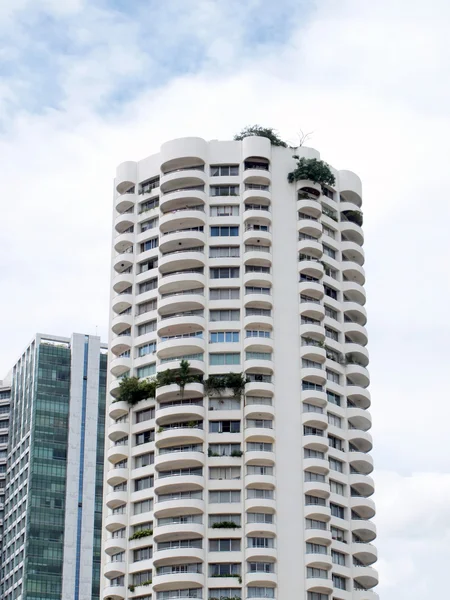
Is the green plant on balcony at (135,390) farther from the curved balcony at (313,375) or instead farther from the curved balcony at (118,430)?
the curved balcony at (313,375)

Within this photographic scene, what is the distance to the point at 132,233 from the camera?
12588 cm

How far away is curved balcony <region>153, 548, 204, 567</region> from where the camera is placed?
106250 mm

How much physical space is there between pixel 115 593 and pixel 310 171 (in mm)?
46723

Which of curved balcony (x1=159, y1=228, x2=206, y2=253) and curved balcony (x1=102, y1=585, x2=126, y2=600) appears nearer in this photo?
curved balcony (x1=102, y1=585, x2=126, y2=600)

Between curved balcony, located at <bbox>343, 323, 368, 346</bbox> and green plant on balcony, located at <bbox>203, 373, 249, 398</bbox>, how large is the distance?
1550cm

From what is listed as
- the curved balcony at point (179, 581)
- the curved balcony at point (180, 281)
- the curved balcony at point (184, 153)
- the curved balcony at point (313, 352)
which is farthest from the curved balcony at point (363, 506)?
the curved balcony at point (184, 153)

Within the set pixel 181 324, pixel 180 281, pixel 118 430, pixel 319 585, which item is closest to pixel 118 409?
pixel 118 430

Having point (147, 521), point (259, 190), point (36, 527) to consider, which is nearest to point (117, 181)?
point (259, 190)

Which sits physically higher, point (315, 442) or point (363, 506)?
point (315, 442)

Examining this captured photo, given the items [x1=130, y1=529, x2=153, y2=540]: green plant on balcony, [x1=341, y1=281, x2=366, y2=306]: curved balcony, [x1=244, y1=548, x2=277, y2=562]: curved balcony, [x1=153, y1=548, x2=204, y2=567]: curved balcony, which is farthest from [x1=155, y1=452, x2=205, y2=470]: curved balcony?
[x1=341, y1=281, x2=366, y2=306]: curved balcony

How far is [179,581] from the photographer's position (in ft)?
346

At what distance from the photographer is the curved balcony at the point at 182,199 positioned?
399ft

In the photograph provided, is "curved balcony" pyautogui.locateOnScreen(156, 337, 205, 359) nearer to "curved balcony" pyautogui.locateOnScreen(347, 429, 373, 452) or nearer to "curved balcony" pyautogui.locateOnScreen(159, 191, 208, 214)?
"curved balcony" pyautogui.locateOnScreen(159, 191, 208, 214)

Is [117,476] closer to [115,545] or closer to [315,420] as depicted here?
[115,545]
